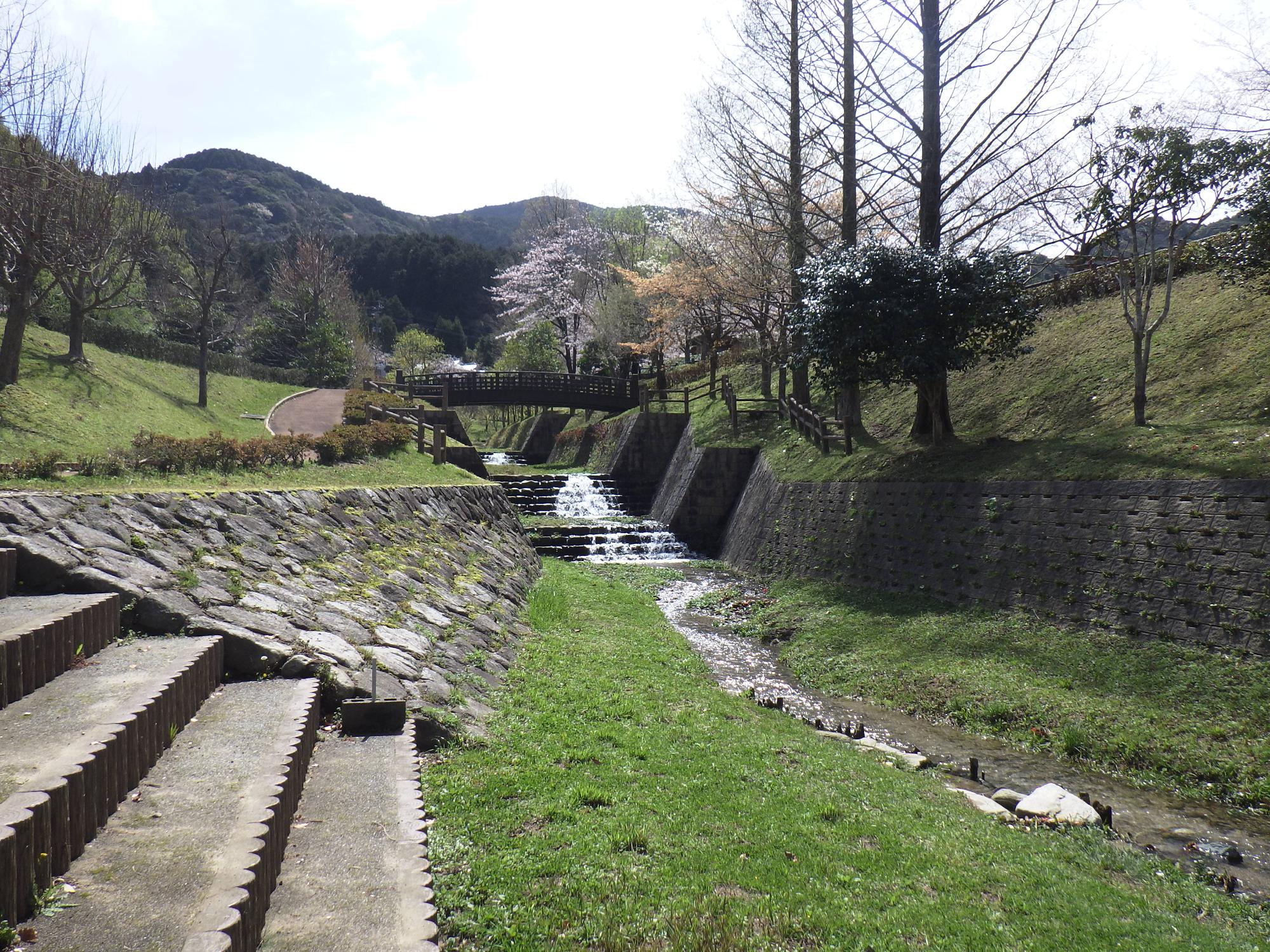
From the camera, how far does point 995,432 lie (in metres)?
16.3

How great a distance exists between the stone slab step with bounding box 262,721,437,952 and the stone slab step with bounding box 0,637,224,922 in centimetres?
97

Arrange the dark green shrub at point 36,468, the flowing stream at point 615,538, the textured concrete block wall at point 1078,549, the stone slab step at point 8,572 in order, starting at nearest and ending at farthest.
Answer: the stone slab step at point 8,572 < the textured concrete block wall at point 1078,549 < the dark green shrub at point 36,468 < the flowing stream at point 615,538

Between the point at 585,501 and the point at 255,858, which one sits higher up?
the point at 585,501

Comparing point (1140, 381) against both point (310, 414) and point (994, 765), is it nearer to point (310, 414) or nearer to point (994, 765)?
point (994, 765)

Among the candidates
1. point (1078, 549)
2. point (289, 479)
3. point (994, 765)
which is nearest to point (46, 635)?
point (289, 479)

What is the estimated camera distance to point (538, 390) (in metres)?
38.7

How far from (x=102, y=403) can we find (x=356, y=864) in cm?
2557

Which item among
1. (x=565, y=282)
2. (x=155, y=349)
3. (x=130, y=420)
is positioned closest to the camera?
(x=130, y=420)

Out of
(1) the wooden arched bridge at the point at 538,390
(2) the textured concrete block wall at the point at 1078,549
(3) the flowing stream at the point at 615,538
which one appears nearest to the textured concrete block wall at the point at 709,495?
(3) the flowing stream at the point at 615,538

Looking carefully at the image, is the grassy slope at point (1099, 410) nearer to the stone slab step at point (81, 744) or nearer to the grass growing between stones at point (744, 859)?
the grass growing between stones at point (744, 859)

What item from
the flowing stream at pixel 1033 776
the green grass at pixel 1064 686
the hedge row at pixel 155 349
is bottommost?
the flowing stream at pixel 1033 776

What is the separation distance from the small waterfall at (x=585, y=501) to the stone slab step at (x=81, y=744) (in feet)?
66.4

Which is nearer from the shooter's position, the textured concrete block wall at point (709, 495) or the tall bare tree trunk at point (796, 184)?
the tall bare tree trunk at point (796, 184)

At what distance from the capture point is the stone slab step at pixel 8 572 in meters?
5.50
